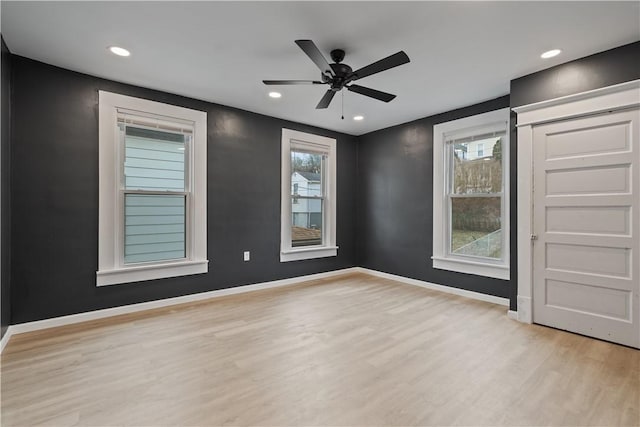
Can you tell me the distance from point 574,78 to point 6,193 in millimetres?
5314

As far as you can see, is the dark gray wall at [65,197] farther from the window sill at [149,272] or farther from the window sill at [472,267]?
the window sill at [472,267]


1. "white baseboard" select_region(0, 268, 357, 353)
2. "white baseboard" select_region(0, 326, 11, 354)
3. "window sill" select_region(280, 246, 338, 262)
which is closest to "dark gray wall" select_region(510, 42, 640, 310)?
"window sill" select_region(280, 246, 338, 262)

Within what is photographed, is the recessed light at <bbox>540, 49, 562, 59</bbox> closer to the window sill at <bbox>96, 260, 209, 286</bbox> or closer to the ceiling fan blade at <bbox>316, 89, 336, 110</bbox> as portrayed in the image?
the ceiling fan blade at <bbox>316, 89, 336, 110</bbox>

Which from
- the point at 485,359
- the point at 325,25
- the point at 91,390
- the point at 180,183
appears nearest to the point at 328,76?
the point at 325,25

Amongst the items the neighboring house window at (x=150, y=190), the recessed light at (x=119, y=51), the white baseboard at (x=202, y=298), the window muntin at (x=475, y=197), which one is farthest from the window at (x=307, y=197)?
the recessed light at (x=119, y=51)

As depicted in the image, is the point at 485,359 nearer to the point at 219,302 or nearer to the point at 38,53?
the point at 219,302

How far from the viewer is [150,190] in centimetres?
358

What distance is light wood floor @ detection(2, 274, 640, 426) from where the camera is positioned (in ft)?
5.67

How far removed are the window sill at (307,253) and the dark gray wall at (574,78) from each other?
278 centimetres

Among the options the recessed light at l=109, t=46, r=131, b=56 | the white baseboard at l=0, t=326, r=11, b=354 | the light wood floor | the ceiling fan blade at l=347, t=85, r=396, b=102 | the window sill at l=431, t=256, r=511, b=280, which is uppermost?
the recessed light at l=109, t=46, r=131, b=56

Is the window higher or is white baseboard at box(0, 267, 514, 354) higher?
the window

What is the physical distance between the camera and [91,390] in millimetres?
1950

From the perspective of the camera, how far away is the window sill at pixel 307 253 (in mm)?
4742

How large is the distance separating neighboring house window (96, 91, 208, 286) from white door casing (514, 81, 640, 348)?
12.4 ft
